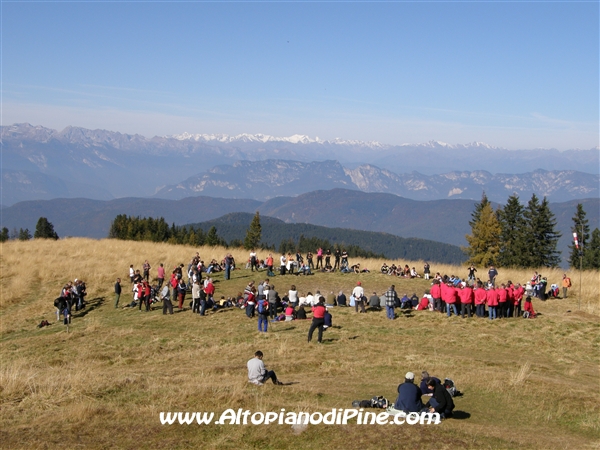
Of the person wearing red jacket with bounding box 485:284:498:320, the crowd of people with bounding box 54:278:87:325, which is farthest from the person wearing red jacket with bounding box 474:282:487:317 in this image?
the crowd of people with bounding box 54:278:87:325

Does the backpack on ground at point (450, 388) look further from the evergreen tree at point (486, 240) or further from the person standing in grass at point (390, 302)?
the evergreen tree at point (486, 240)

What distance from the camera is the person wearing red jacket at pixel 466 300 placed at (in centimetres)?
2556

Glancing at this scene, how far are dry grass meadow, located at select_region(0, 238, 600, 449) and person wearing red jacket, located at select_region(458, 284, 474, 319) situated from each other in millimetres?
707

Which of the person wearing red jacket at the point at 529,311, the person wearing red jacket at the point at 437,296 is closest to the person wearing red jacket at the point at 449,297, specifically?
the person wearing red jacket at the point at 437,296

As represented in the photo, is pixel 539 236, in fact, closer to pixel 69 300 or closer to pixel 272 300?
pixel 272 300

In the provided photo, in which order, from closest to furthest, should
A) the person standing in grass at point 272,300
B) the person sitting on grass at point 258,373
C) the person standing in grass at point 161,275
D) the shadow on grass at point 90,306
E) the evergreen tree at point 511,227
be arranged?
1. the person sitting on grass at point 258,373
2. the person standing in grass at point 272,300
3. the shadow on grass at point 90,306
4. the person standing in grass at point 161,275
5. the evergreen tree at point 511,227

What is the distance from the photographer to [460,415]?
1218cm

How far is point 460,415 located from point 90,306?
79.4 ft

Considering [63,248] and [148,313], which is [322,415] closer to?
[148,313]

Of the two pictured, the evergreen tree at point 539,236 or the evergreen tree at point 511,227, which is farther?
the evergreen tree at point 511,227

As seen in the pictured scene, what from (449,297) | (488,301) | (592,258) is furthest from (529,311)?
(592,258)

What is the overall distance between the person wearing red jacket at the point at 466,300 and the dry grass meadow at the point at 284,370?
2.32 ft

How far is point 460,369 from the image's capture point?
55.7 feet

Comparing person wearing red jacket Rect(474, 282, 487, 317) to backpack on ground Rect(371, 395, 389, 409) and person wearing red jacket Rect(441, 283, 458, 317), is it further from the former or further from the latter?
backpack on ground Rect(371, 395, 389, 409)
